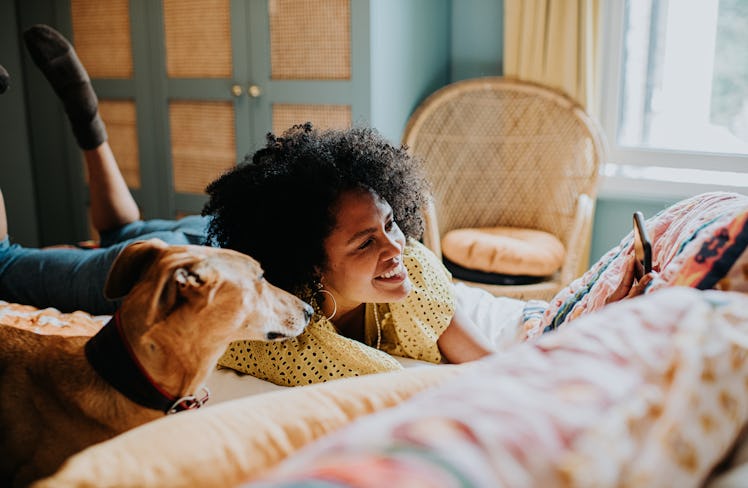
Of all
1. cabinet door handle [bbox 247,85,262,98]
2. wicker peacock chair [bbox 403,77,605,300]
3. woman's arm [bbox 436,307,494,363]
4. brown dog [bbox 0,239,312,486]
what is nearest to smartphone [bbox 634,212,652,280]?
woman's arm [bbox 436,307,494,363]

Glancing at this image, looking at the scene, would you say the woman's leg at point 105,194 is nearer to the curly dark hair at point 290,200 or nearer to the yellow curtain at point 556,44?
the curly dark hair at point 290,200

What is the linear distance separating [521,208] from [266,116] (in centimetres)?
Result: 126

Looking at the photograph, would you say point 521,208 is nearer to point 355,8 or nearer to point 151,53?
point 355,8

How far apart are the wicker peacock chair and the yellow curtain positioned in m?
0.08

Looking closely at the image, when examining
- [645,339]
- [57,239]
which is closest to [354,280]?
[645,339]

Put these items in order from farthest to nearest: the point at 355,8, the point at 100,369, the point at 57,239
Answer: the point at 57,239, the point at 355,8, the point at 100,369

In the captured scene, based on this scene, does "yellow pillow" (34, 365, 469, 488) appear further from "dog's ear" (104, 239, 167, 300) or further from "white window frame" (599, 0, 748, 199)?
"white window frame" (599, 0, 748, 199)

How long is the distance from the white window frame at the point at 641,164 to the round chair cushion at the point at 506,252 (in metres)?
0.47

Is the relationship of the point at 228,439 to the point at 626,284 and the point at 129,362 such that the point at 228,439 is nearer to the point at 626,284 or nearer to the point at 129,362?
the point at 129,362

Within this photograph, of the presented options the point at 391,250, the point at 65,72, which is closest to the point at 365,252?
the point at 391,250

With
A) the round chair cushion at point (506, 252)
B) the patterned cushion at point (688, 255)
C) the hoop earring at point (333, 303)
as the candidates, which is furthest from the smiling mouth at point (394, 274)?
the round chair cushion at point (506, 252)

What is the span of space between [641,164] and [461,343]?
78.5 inches

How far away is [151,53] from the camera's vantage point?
11.7 ft

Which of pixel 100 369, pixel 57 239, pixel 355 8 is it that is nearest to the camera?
pixel 100 369
